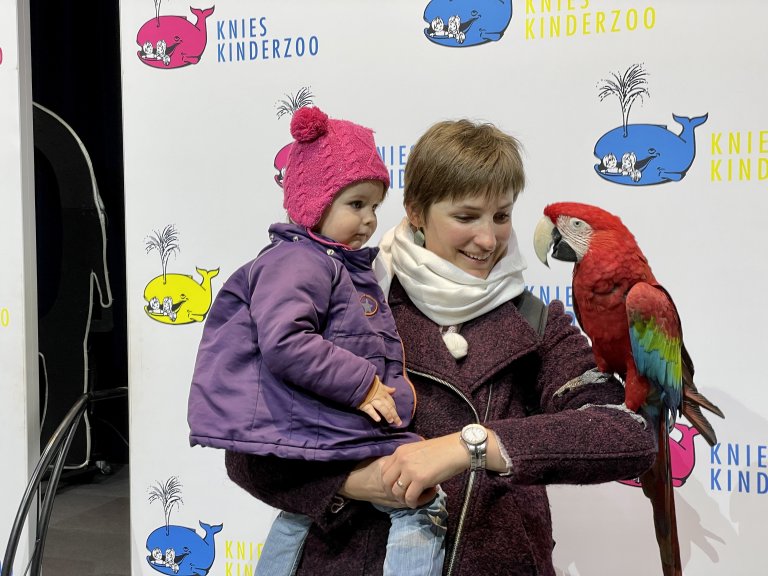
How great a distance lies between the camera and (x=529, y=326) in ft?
3.81

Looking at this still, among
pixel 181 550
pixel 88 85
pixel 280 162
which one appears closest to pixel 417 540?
pixel 280 162

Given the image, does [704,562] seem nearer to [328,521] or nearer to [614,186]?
[614,186]

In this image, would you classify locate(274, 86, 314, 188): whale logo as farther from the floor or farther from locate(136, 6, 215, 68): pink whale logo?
the floor

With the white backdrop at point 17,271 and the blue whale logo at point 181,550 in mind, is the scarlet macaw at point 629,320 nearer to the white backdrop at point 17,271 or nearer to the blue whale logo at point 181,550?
the blue whale logo at point 181,550

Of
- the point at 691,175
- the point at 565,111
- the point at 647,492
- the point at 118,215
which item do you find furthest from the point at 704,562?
the point at 118,215

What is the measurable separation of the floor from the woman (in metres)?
2.04

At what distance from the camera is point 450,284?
115cm

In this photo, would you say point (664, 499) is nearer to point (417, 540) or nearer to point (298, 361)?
point (417, 540)

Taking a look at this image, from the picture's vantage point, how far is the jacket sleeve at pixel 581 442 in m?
0.94

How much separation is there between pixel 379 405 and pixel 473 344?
219 millimetres

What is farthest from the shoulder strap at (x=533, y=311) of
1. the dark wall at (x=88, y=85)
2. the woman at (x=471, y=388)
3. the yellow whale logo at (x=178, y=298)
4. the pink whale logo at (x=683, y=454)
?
the dark wall at (x=88, y=85)

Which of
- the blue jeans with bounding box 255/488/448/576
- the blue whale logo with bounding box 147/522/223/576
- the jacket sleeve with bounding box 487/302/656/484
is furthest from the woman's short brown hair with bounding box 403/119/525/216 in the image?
the blue whale logo with bounding box 147/522/223/576

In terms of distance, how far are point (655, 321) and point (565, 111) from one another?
0.91m

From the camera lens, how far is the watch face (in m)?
0.93
